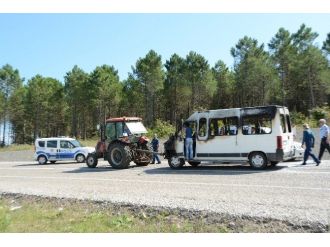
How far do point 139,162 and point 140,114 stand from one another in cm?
5293

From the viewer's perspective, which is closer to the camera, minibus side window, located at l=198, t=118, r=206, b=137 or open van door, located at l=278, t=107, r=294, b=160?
open van door, located at l=278, t=107, r=294, b=160

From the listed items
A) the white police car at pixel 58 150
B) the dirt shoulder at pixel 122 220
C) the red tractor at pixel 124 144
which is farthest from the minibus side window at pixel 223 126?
the white police car at pixel 58 150

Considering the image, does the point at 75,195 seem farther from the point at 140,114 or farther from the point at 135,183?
the point at 140,114

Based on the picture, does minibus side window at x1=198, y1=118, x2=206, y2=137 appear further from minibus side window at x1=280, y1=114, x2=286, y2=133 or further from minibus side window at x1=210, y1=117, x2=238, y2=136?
minibus side window at x1=280, y1=114, x2=286, y2=133

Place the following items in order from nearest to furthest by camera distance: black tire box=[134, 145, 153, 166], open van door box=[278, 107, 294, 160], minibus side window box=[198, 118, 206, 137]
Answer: open van door box=[278, 107, 294, 160]
minibus side window box=[198, 118, 206, 137]
black tire box=[134, 145, 153, 166]

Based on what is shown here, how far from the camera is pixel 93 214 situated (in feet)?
30.8

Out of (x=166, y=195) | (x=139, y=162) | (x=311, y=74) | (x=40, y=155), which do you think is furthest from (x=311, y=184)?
(x=311, y=74)

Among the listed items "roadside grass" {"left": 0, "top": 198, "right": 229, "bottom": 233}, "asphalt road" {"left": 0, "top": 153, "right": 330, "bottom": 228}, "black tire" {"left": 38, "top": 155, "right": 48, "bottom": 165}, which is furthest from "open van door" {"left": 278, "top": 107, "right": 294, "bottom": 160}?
"black tire" {"left": 38, "top": 155, "right": 48, "bottom": 165}

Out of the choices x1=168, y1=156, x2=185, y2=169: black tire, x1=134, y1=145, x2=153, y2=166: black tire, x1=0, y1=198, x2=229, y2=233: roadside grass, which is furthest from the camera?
x1=134, y1=145, x2=153, y2=166: black tire

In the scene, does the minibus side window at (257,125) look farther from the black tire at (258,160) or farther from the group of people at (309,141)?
the group of people at (309,141)

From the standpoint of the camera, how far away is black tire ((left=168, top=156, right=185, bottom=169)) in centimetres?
1864

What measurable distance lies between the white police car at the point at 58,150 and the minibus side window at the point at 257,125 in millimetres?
15577

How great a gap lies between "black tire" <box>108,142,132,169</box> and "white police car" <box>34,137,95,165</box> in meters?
9.44

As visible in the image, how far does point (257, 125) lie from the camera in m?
16.4
